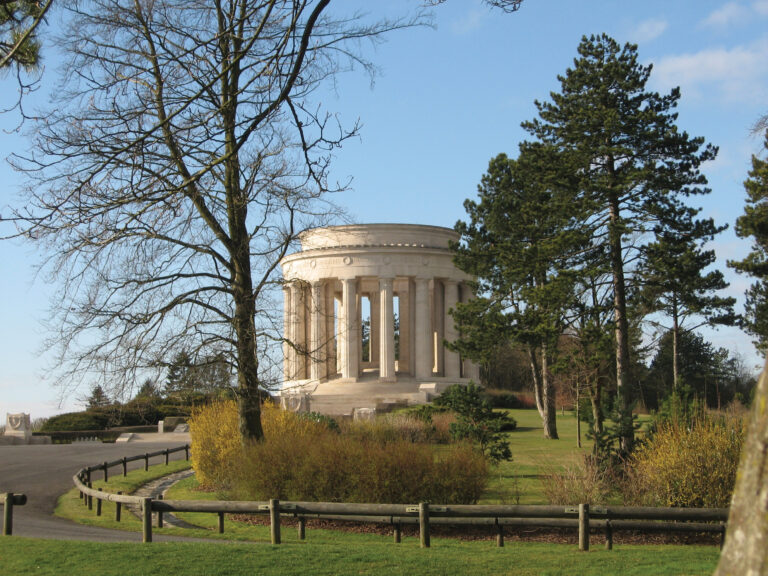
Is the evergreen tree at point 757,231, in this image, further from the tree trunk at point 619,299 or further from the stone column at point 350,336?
the stone column at point 350,336

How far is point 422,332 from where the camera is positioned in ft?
193

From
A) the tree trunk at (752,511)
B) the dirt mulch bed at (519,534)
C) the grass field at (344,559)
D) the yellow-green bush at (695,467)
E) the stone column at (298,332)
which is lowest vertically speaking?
the dirt mulch bed at (519,534)

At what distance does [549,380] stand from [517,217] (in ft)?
28.2

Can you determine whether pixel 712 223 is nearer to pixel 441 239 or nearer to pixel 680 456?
pixel 680 456

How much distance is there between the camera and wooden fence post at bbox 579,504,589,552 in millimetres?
14641

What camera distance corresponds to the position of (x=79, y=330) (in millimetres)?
19781

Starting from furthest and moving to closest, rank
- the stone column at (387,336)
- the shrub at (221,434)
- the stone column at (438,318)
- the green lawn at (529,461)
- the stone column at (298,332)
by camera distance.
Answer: the stone column at (438,318) < the stone column at (387,336) < the shrub at (221,434) < the stone column at (298,332) < the green lawn at (529,461)

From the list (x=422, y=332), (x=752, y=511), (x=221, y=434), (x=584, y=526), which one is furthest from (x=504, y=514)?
(x=422, y=332)

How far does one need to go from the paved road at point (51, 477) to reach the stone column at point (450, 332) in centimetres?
1974

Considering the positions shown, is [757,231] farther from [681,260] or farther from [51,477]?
[51,477]

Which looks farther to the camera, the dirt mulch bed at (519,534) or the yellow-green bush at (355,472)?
the yellow-green bush at (355,472)

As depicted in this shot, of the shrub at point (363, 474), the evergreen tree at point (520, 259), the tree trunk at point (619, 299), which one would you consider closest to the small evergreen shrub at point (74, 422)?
the evergreen tree at point (520, 259)

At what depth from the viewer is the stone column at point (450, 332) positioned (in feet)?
195

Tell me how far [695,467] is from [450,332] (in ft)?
144
